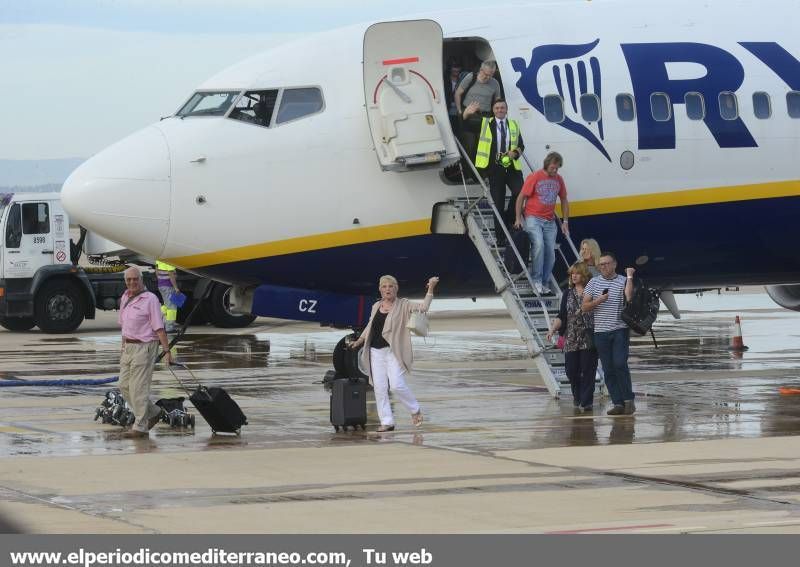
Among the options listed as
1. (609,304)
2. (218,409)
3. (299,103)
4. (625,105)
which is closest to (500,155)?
(625,105)

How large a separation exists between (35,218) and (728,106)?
823 inches

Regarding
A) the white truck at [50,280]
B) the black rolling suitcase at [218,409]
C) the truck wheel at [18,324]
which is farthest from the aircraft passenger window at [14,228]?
the black rolling suitcase at [218,409]

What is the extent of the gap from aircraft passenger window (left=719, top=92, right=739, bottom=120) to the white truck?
18.5 m

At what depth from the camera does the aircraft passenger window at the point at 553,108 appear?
2039cm

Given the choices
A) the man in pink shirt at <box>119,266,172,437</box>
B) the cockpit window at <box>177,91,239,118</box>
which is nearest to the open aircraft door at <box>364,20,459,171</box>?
the cockpit window at <box>177,91,239,118</box>

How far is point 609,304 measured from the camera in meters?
18.0

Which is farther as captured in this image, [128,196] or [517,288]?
[517,288]

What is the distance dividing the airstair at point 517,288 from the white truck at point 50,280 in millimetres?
17477

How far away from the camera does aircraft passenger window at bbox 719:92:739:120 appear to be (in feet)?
68.4

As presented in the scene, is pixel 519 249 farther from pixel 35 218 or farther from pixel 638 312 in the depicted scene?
pixel 35 218

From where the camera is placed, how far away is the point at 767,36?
70.1ft
